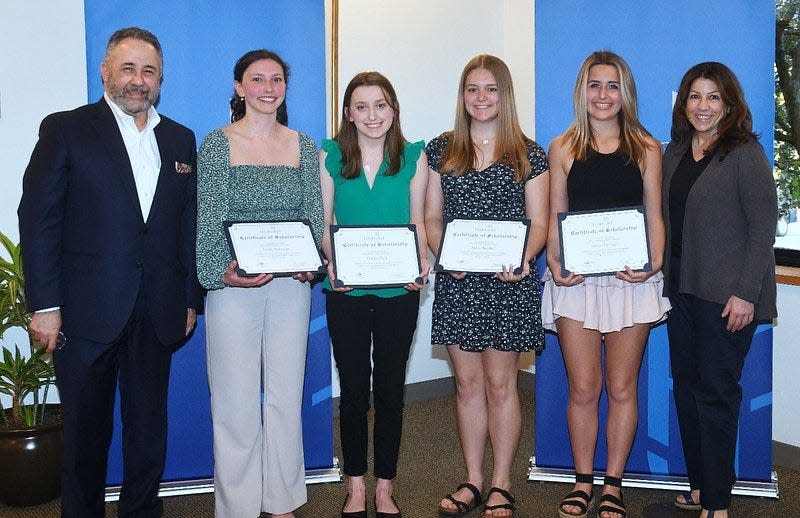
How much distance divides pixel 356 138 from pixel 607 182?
3.40 ft

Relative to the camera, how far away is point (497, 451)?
3.47m

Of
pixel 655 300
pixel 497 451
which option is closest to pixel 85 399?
pixel 497 451

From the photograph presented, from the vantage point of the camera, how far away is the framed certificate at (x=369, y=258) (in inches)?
123

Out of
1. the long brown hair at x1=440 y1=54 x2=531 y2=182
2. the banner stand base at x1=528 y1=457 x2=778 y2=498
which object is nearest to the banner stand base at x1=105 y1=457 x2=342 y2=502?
the banner stand base at x1=528 y1=457 x2=778 y2=498

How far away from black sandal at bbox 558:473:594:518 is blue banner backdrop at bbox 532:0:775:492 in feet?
1.32

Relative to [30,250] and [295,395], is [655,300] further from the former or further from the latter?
[30,250]

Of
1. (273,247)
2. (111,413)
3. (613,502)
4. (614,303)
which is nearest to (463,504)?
(613,502)

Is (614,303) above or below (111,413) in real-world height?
above

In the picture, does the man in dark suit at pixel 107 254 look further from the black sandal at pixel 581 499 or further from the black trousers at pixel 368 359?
the black sandal at pixel 581 499

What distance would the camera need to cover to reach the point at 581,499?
346 cm

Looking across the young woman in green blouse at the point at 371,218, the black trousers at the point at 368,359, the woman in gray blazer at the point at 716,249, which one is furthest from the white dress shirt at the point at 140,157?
the woman in gray blazer at the point at 716,249

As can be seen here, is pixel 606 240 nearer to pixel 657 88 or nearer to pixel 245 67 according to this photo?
pixel 657 88

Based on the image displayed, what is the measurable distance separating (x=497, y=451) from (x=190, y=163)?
177 centimetres

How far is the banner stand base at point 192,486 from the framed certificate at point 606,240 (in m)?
1.62
